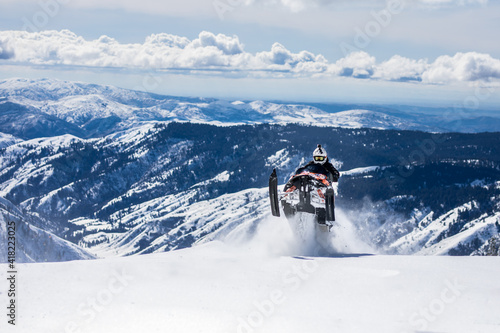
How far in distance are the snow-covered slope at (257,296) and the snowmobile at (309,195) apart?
3.89 metres

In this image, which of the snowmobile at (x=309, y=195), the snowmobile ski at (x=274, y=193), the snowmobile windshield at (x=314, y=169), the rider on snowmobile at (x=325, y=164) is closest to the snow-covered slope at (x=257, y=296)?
the snowmobile at (x=309, y=195)

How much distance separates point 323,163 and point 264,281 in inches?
371

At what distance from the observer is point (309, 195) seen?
30.8 m

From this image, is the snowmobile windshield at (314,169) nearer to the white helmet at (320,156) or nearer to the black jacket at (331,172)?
the black jacket at (331,172)

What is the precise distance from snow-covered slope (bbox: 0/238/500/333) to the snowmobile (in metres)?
3.89

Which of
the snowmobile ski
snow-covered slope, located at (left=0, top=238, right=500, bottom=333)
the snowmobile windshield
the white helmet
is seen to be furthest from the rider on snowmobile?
snow-covered slope, located at (left=0, top=238, right=500, bottom=333)

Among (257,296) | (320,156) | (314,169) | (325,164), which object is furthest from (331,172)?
(257,296)

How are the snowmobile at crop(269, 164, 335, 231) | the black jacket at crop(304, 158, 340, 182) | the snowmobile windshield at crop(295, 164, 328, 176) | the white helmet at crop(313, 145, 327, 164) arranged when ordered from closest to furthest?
the snowmobile at crop(269, 164, 335, 231), the white helmet at crop(313, 145, 327, 164), the snowmobile windshield at crop(295, 164, 328, 176), the black jacket at crop(304, 158, 340, 182)

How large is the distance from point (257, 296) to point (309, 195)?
873cm

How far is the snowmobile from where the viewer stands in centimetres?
3020

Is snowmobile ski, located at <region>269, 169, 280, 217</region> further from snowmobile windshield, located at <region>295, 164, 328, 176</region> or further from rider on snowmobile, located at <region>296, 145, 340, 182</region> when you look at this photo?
rider on snowmobile, located at <region>296, 145, 340, 182</region>

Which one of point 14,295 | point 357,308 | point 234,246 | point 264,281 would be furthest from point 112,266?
point 357,308

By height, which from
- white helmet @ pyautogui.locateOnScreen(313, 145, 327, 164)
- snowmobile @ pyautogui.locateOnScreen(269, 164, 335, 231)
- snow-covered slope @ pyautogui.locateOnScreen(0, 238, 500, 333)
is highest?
white helmet @ pyautogui.locateOnScreen(313, 145, 327, 164)

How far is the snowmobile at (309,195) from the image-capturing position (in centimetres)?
3020
